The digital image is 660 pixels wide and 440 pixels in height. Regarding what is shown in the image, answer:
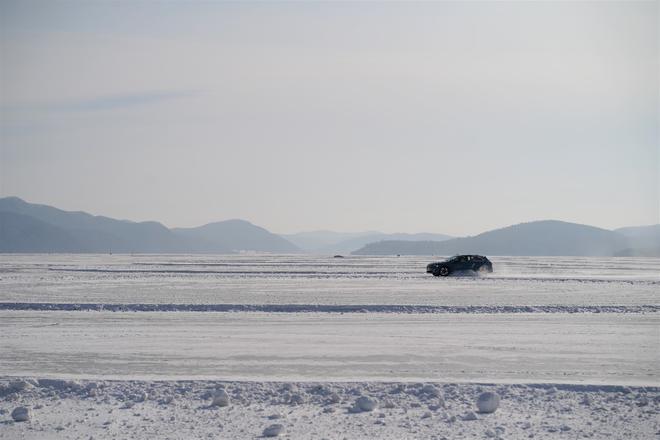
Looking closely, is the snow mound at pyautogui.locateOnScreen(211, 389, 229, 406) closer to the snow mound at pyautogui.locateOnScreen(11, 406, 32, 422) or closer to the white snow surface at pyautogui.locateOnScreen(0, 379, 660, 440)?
the white snow surface at pyautogui.locateOnScreen(0, 379, 660, 440)

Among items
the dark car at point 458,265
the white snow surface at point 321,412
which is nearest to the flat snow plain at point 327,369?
the white snow surface at point 321,412

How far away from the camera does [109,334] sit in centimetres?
1783

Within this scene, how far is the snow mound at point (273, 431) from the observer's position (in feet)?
30.8

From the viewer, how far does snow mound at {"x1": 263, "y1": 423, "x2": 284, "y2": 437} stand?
30.8 ft

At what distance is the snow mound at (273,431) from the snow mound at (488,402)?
2964 millimetres

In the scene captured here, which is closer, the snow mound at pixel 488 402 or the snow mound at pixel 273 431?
the snow mound at pixel 273 431

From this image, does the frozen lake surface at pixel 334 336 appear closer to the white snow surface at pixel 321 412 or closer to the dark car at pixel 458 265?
the white snow surface at pixel 321 412

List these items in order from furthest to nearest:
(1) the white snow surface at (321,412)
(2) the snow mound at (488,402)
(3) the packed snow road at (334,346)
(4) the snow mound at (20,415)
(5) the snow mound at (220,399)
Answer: (3) the packed snow road at (334,346) < (5) the snow mound at (220,399) < (2) the snow mound at (488,402) < (4) the snow mound at (20,415) < (1) the white snow surface at (321,412)

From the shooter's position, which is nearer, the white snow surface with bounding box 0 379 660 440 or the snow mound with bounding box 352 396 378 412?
the white snow surface with bounding box 0 379 660 440

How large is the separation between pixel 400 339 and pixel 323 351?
275cm

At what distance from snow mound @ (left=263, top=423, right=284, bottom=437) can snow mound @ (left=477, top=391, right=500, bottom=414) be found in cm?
296

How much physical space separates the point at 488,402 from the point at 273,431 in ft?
10.5

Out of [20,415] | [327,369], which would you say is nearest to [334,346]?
[327,369]

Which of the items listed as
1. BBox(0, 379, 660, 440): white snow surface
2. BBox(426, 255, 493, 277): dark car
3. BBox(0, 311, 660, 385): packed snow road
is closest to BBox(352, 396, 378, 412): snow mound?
BBox(0, 379, 660, 440): white snow surface
